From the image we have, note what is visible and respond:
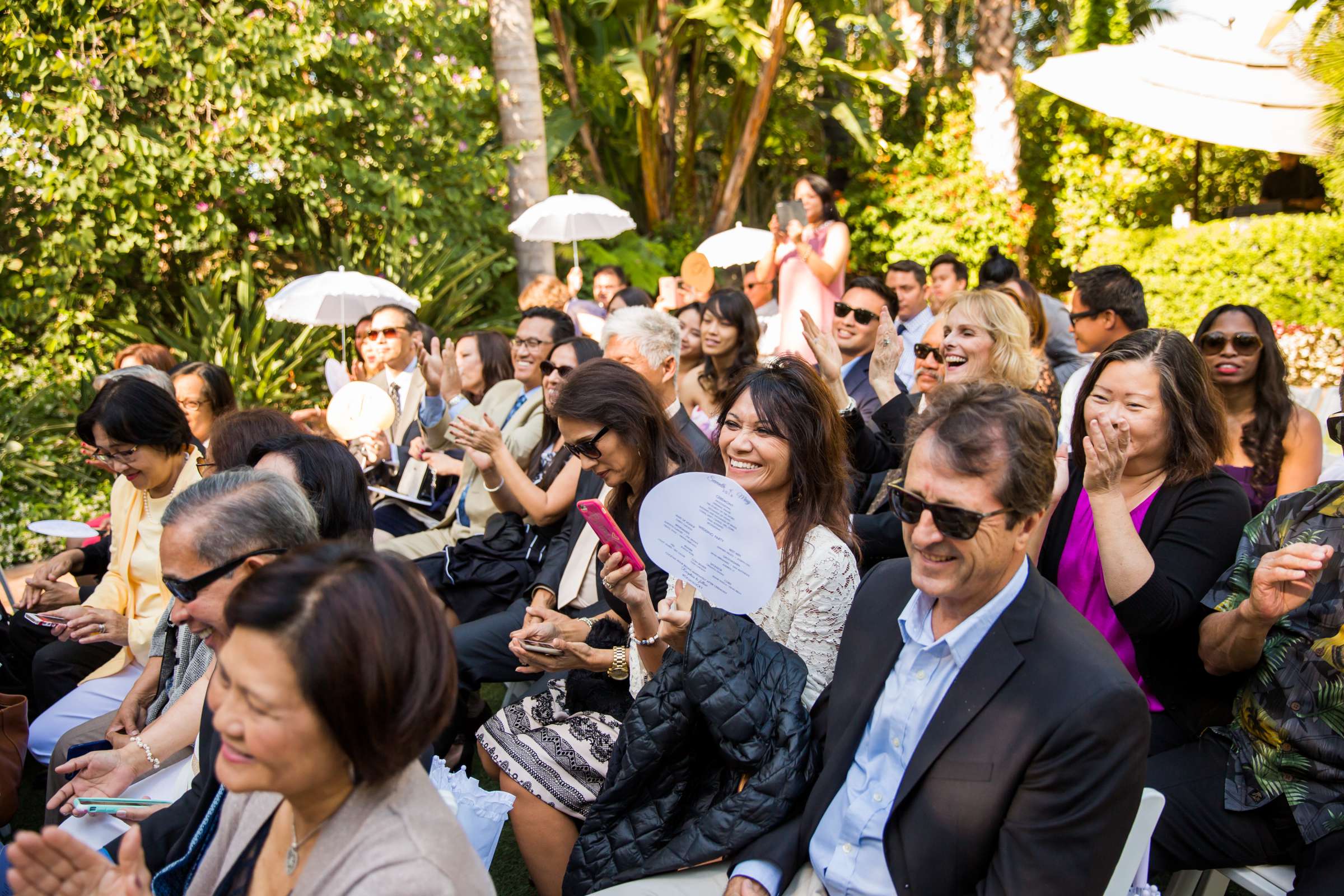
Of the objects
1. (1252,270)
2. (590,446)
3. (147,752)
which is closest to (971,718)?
(590,446)

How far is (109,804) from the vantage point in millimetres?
2656

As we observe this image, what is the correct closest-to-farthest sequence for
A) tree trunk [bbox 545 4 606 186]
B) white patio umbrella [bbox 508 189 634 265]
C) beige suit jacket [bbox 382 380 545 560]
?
beige suit jacket [bbox 382 380 545 560] → white patio umbrella [bbox 508 189 634 265] → tree trunk [bbox 545 4 606 186]

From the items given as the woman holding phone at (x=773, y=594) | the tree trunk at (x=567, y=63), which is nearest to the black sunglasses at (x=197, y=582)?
the woman holding phone at (x=773, y=594)

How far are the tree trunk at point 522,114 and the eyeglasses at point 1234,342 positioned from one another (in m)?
7.54

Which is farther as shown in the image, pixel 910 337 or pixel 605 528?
pixel 910 337

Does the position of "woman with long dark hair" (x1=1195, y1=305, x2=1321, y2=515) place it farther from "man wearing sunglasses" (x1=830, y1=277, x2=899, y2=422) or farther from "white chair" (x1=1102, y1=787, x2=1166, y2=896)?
"white chair" (x1=1102, y1=787, x2=1166, y2=896)

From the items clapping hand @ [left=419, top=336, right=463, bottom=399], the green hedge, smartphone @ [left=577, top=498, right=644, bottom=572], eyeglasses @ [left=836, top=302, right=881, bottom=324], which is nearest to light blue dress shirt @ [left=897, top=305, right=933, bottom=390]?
eyeglasses @ [left=836, top=302, right=881, bottom=324]

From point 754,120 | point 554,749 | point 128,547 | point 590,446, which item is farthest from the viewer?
point 754,120

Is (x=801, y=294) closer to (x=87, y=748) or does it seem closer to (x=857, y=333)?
(x=857, y=333)

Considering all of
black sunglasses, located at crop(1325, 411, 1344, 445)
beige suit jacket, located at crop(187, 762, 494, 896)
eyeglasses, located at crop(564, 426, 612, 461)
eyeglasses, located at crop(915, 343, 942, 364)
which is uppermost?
black sunglasses, located at crop(1325, 411, 1344, 445)

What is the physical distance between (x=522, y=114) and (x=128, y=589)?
765 centimetres

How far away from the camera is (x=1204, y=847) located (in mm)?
2646

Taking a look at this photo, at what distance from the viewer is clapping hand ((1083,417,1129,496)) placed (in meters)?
2.74

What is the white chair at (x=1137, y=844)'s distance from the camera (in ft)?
7.20
